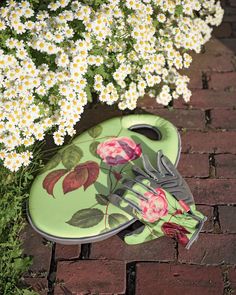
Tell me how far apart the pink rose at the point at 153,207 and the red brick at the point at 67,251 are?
36cm

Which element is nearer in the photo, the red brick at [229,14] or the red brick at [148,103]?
the red brick at [148,103]

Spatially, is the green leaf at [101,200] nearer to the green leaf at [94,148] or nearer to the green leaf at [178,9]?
the green leaf at [94,148]

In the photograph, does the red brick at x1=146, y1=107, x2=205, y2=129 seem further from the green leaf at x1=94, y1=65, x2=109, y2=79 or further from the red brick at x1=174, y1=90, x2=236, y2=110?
the green leaf at x1=94, y1=65, x2=109, y2=79

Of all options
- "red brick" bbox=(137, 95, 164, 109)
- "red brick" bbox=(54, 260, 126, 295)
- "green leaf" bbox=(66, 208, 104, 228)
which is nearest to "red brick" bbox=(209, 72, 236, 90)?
"red brick" bbox=(137, 95, 164, 109)

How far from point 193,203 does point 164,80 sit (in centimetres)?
81

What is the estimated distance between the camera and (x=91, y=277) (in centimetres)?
209

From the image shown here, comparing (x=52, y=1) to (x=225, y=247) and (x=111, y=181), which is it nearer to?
(x=111, y=181)

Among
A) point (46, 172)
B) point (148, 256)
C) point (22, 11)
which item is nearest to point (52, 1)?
point (22, 11)

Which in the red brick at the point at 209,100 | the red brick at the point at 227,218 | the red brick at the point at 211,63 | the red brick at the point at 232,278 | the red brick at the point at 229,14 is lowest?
the red brick at the point at 232,278

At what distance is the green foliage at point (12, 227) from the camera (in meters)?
2.05

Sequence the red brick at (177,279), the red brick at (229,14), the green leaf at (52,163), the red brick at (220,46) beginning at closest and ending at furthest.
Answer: the red brick at (177,279) < the green leaf at (52,163) < the red brick at (220,46) < the red brick at (229,14)

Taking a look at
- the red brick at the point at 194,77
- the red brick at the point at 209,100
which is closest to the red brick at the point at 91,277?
the red brick at the point at 209,100

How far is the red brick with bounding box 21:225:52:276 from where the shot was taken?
6.98 ft

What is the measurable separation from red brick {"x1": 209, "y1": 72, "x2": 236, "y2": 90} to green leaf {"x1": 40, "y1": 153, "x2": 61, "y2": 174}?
1.08 meters
